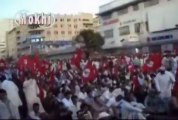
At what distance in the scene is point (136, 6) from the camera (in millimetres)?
78750

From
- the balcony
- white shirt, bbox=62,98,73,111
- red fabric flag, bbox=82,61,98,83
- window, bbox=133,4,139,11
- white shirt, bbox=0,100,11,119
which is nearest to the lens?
white shirt, bbox=0,100,11,119

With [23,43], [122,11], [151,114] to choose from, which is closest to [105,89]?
[151,114]

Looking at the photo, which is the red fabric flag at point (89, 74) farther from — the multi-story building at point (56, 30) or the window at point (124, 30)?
the multi-story building at point (56, 30)

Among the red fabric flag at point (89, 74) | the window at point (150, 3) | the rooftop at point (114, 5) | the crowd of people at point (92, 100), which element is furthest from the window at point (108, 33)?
the crowd of people at point (92, 100)

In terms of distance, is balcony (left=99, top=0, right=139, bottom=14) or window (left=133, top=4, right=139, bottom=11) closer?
window (left=133, top=4, right=139, bottom=11)

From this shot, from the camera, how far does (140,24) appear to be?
246 ft

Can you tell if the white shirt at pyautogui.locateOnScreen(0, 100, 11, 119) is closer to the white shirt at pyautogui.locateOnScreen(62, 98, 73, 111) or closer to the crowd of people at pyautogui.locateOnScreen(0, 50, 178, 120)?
the crowd of people at pyautogui.locateOnScreen(0, 50, 178, 120)

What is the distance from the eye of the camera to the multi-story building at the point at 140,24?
59819 millimetres

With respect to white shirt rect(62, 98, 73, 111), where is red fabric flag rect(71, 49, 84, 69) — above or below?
above

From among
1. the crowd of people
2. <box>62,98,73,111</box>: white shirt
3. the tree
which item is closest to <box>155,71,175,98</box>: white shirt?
the crowd of people

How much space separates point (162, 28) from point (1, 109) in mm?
58752

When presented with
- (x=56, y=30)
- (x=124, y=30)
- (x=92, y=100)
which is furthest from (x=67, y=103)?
(x=56, y=30)

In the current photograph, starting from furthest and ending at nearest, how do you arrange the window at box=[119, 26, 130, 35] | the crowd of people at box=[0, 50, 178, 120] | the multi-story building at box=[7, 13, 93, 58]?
the multi-story building at box=[7, 13, 93, 58] → the window at box=[119, 26, 130, 35] → the crowd of people at box=[0, 50, 178, 120]

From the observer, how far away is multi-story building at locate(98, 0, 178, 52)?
196 ft
